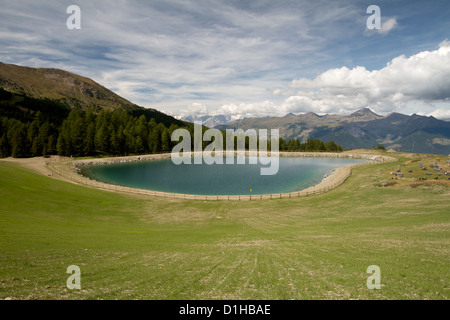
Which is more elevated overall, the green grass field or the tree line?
the tree line

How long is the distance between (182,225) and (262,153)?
150274mm

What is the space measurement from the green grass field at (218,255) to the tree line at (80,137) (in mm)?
91828

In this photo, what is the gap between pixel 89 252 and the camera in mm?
15953

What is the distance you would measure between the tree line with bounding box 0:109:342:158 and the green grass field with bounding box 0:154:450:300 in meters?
91.8

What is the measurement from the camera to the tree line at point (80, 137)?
349 ft

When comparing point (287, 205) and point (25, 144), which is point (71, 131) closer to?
point (25, 144)

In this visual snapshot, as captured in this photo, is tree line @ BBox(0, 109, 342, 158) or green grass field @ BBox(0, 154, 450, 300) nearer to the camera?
green grass field @ BBox(0, 154, 450, 300)

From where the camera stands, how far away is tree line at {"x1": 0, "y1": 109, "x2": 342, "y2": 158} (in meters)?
106

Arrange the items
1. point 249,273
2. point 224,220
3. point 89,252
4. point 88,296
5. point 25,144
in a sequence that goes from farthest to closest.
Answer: point 25,144 < point 224,220 < point 89,252 < point 249,273 < point 88,296

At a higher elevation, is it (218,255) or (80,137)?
(80,137)

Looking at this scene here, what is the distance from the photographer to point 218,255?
677 inches

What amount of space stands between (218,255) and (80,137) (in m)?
128

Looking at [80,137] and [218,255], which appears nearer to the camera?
[218,255]

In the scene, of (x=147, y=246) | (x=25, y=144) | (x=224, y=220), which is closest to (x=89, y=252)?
(x=147, y=246)
